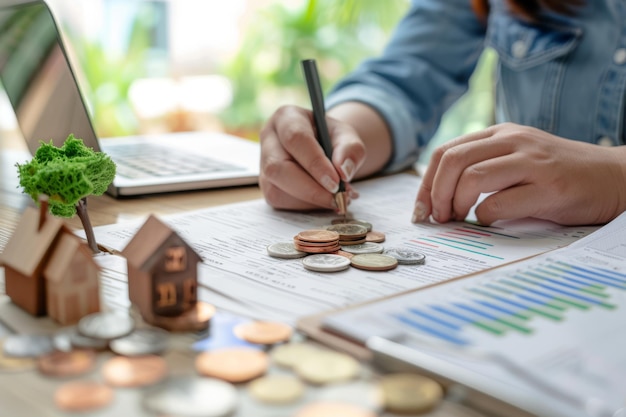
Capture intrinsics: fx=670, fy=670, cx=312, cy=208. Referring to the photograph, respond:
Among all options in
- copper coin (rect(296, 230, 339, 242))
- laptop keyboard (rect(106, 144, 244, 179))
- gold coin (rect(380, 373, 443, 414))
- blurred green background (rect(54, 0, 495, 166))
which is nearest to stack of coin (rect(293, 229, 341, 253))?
copper coin (rect(296, 230, 339, 242))

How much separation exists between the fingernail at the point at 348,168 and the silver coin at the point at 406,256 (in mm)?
170

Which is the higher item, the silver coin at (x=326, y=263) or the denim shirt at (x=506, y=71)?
the denim shirt at (x=506, y=71)

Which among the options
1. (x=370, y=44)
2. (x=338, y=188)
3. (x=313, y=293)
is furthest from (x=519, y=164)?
(x=370, y=44)

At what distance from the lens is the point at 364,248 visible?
61cm

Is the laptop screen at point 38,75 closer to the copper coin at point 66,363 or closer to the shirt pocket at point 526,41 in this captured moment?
the copper coin at point 66,363

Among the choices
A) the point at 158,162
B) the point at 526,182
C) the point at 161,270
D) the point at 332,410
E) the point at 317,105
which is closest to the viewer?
the point at 332,410

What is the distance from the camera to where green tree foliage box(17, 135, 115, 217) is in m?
0.51

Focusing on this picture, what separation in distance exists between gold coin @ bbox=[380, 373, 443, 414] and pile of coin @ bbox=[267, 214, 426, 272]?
184mm

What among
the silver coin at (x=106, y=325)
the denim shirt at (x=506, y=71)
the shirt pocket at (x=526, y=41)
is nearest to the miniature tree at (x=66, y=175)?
the silver coin at (x=106, y=325)

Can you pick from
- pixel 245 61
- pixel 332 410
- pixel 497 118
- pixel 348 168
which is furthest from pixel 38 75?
pixel 245 61

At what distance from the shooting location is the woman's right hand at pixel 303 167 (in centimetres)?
75

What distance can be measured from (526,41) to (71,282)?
923 mm

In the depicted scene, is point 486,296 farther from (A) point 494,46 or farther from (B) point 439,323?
(A) point 494,46

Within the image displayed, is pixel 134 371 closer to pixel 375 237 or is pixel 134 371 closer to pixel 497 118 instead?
pixel 375 237
